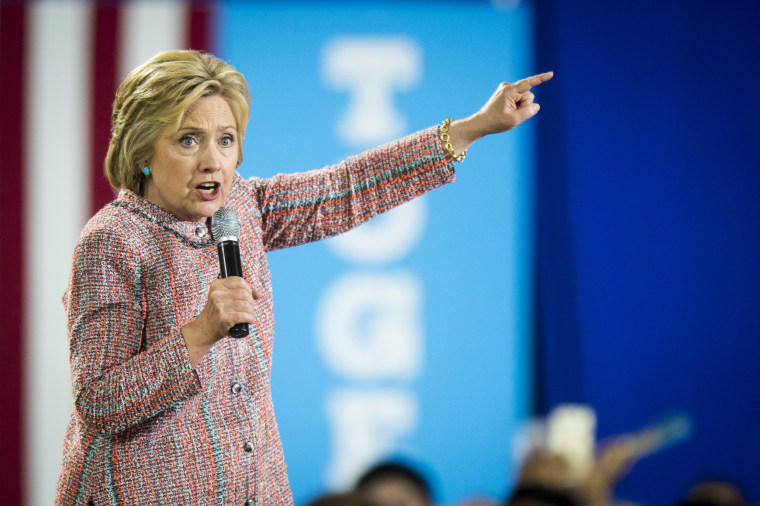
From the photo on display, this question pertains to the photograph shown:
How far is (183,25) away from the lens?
17.5ft

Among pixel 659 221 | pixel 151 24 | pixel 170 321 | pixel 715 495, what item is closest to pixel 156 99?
pixel 170 321

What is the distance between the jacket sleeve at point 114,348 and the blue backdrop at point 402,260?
3.63m

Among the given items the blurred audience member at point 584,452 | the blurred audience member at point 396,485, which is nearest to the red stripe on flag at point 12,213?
the blurred audience member at point 584,452

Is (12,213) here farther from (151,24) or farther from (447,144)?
(447,144)

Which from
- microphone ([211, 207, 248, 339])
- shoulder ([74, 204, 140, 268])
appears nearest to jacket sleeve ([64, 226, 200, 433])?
shoulder ([74, 204, 140, 268])

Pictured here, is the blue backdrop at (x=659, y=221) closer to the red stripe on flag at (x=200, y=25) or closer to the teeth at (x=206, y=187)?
the red stripe on flag at (x=200, y=25)

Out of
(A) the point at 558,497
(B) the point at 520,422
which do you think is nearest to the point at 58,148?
(B) the point at 520,422

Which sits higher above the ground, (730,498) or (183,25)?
(183,25)

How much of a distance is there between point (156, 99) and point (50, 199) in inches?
156

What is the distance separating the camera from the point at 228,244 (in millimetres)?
1537

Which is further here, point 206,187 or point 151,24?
point 151,24

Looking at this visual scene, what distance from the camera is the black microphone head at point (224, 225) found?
1.57 meters

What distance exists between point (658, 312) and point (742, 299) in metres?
0.47

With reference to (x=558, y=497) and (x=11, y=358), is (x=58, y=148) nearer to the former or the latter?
(x=11, y=358)
